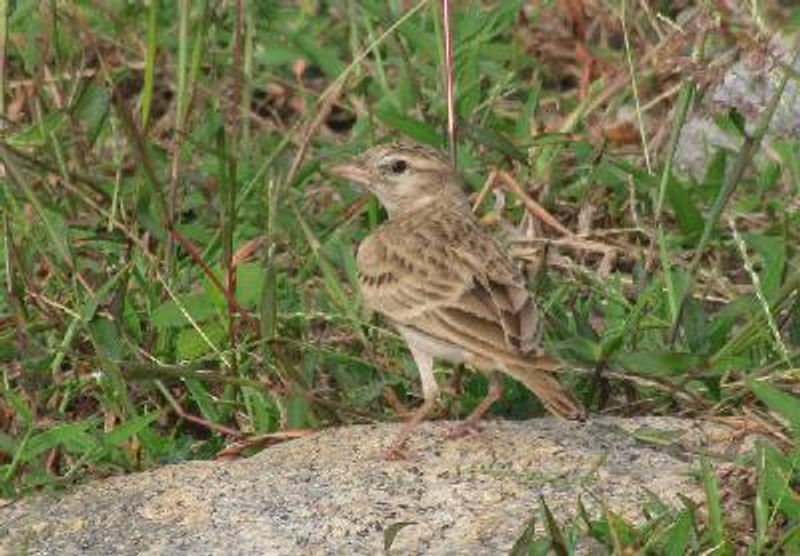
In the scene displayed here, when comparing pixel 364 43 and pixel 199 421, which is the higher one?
pixel 364 43

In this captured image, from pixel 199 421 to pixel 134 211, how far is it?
3.01ft

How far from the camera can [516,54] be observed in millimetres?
8453

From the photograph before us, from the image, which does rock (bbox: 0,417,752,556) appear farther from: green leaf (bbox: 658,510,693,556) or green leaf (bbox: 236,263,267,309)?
green leaf (bbox: 236,263,267,309)

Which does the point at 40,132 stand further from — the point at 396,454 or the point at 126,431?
the point at 396,454

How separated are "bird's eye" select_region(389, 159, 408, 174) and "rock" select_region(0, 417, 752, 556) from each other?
1272 mm

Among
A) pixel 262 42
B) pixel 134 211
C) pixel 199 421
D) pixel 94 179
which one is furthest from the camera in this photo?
pixel 262 42

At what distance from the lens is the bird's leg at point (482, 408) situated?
5.60 meters

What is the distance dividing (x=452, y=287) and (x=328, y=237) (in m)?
1.51

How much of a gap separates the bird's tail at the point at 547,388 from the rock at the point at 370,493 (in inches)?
6.0

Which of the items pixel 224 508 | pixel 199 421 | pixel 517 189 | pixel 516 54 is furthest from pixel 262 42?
pixel 224 508

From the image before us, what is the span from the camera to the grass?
577 centimetres

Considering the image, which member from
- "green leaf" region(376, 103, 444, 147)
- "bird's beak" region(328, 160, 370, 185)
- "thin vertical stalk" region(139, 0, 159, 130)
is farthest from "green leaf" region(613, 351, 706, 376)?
"green leaf" region(376, 103, 444, 147)

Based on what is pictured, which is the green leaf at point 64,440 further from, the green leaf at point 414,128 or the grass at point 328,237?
the green leaf at point 414,128

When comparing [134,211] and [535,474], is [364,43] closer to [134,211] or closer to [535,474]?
[134,211]
